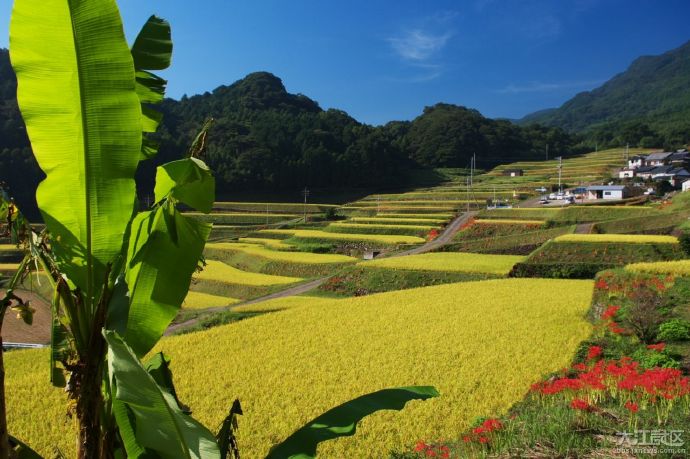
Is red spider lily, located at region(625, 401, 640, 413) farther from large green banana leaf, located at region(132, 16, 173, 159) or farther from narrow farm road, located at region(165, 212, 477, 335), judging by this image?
narrow farm road, located at region(165, 212, 477, 335)

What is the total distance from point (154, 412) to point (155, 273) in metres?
0.90

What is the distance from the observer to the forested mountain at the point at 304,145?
180ft

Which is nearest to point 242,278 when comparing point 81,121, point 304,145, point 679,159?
point 81,121

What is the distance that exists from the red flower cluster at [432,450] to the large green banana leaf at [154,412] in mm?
4409

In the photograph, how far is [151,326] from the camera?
8.23 feet

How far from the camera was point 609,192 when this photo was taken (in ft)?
143

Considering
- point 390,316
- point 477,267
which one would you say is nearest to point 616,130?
point 477,267

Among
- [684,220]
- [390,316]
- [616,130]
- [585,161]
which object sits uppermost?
[616,130]

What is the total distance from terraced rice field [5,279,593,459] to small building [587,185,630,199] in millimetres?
31780

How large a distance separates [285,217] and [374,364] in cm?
4273

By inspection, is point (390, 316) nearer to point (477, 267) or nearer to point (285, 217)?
point (477, 267)

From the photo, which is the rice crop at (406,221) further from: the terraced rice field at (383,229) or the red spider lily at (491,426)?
the red spider lily at (491,426)

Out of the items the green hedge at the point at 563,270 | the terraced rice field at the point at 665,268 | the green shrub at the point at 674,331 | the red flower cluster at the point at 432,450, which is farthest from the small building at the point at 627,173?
the red flower cluster at the point at 432,450

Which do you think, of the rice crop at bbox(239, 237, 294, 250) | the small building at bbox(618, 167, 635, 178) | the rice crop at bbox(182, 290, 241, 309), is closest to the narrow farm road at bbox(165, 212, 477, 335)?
the rice crop at bbox(182, 290, 241, 309)
